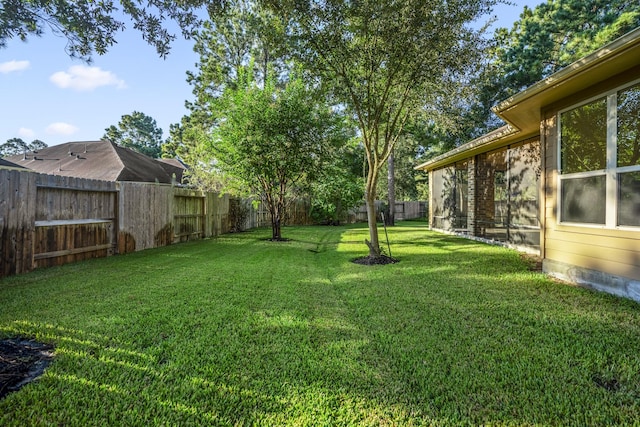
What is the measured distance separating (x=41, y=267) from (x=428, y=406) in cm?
600

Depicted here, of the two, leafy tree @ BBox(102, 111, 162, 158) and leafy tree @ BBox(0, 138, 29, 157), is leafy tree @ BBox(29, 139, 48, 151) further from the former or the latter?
leafy tree @ BBox(102, 111, 162, 158)

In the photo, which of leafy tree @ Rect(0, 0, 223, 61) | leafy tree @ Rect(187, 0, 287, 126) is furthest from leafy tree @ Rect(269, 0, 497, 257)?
leafy tree @ Rect(187, 0, 287, 126)

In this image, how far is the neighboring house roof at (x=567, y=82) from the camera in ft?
10.6

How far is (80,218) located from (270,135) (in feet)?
15.4

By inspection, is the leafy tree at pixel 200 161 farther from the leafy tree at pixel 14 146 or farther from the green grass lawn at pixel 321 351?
the leafy tree at pixel 14 146

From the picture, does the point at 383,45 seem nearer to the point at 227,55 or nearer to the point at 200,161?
the point at 200,161

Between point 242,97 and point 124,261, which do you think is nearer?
point 124,261

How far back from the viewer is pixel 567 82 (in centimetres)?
399

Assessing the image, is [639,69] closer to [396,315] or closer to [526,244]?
[396,315]

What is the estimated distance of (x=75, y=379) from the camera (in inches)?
75.1

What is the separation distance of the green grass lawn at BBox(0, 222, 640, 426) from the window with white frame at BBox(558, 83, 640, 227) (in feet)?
3.50

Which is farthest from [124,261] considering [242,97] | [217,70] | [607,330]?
[217,70]

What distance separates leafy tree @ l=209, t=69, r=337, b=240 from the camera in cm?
839

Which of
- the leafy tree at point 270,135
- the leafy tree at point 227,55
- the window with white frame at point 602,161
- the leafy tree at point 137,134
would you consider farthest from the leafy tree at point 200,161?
the leafy tree at point 137,134
